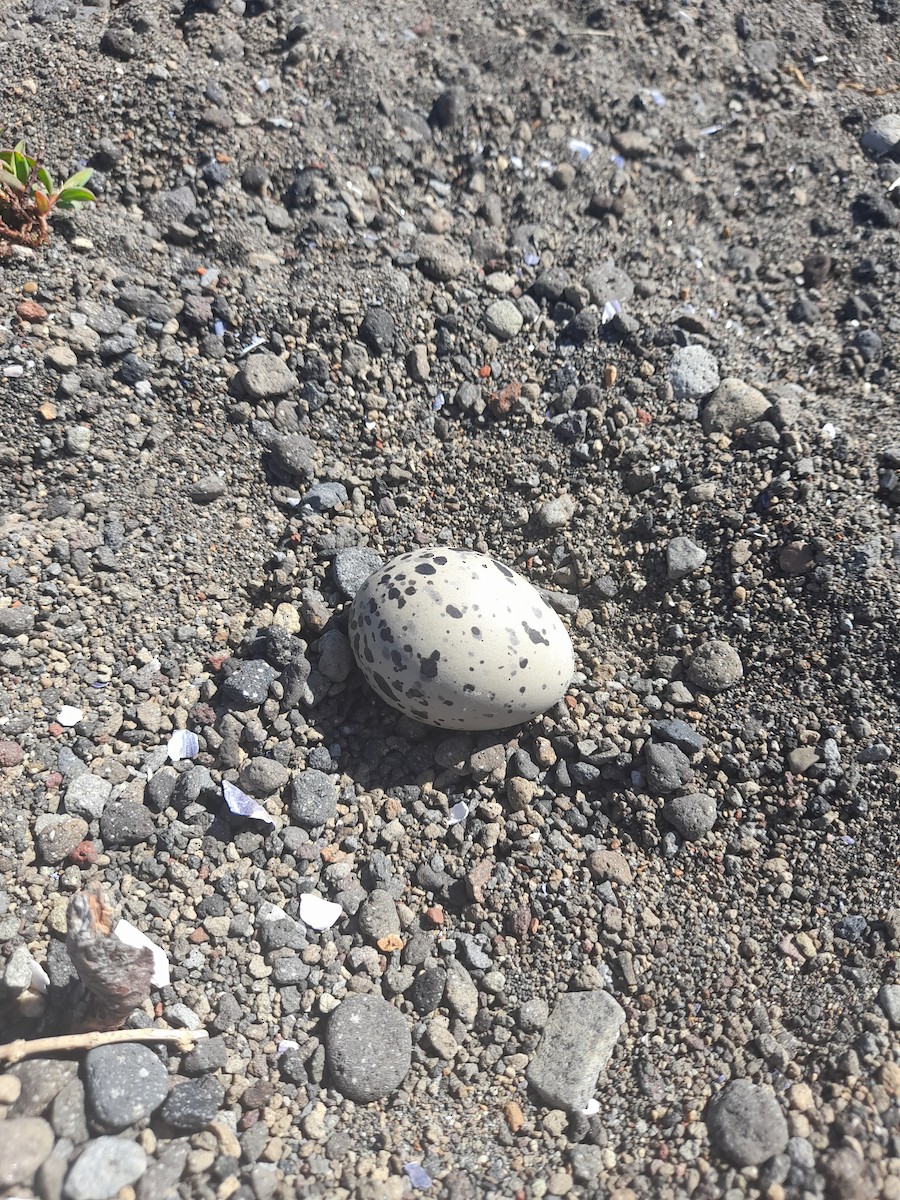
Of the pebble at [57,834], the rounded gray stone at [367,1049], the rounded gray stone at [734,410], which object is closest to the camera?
the rounded gray stone at [367,1049]

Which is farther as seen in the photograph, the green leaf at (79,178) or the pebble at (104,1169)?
the green leaf at (79,178)

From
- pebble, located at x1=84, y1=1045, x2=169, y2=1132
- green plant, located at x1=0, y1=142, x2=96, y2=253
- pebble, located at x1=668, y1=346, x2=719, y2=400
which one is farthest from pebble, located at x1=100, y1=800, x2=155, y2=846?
pebble, located at x1=668, y1=346, x2=719, y2=400

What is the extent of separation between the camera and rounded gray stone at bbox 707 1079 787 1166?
1768 mm

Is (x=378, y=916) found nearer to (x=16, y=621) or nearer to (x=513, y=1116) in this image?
(x=513, y=1116)

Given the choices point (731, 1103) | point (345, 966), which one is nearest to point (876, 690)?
point (731, 1103)

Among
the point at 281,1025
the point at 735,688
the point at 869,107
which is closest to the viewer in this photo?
the point at 281,1025

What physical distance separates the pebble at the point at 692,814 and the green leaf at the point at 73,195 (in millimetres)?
2768

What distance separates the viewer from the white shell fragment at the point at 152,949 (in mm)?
1912

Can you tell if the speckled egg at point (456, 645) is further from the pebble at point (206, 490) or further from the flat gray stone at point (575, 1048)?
the flat gray stone at point (575, 1048)

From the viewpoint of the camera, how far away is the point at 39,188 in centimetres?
257

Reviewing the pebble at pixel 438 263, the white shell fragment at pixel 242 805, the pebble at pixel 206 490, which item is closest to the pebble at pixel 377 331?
the pebble at pixel 438 263

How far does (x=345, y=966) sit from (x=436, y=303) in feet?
7.21

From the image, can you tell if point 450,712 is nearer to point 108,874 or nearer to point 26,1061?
point 108,874

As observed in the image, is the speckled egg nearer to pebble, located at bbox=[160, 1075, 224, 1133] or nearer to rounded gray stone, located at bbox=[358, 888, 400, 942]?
rounded gray stone, located at bbox=[358, 888, 400, 942]
